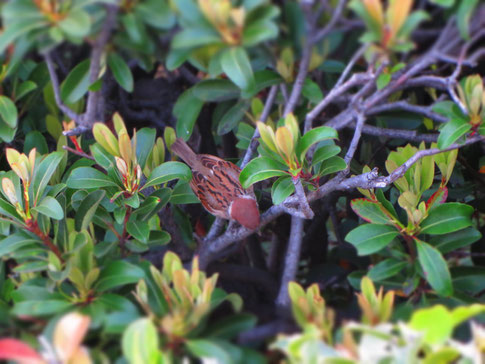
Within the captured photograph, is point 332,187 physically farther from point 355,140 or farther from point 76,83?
point 76,83

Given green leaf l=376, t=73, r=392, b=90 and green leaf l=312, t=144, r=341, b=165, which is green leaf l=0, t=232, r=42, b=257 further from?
green leaf l=376, t=73, r=392, b=90

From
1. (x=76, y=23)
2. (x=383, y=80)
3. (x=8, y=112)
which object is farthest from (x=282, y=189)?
(x=8, y=112)

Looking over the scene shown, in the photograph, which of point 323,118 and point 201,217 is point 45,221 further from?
point 323,118

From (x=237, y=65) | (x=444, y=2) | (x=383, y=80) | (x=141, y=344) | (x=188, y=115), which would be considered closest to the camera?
(x=141, y=344)

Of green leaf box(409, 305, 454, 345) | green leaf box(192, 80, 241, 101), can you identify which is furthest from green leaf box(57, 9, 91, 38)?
green leaf box(409, 305, 454, 345)

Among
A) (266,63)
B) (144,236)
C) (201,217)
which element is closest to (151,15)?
(266,63)

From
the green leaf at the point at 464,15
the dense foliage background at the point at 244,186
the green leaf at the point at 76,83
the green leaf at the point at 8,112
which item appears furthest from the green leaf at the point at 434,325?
the green leaf at the point at 8,112
